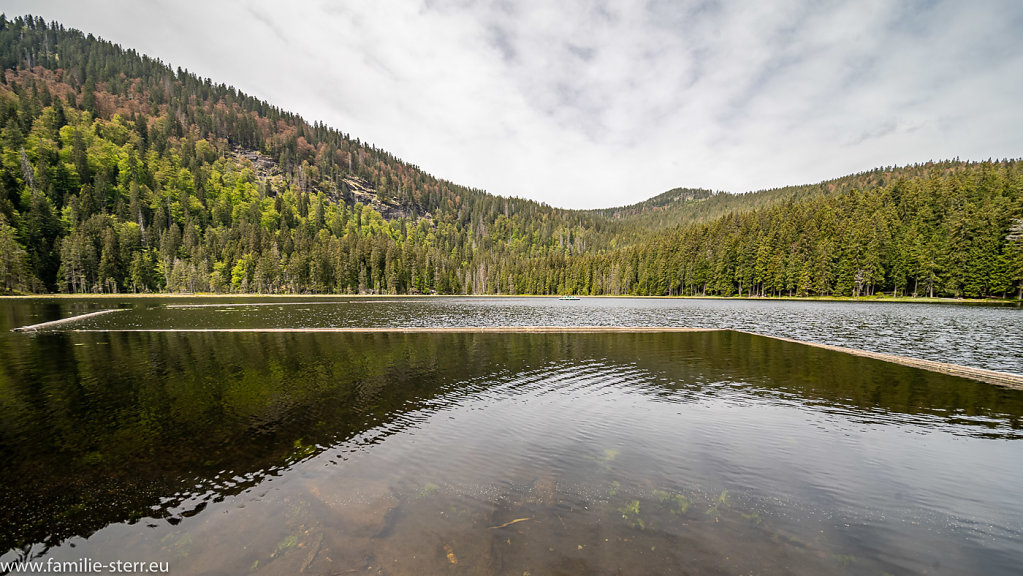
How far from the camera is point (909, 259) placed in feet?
314

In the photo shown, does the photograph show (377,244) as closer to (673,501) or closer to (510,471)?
(510,471)

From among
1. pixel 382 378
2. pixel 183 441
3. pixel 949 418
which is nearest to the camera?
pixel 183 441

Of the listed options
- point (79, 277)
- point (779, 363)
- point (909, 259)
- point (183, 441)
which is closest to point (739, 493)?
point (183, 441)

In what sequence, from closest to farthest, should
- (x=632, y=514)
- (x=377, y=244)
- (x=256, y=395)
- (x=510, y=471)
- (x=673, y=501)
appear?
1. (x=632, y=514)
2. (x=673, y=501)
3. (x=510, y=471)
4. (x=256, y=395)
5. (x=377, y=244)

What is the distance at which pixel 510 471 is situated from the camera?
9.15 meters

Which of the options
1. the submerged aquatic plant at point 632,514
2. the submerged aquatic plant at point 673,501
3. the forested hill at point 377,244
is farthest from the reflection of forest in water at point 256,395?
the forested hill at point 377,244

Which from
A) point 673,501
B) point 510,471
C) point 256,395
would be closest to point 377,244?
point 256,395

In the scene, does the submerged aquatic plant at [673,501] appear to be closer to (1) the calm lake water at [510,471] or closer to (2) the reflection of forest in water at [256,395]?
(1) the calm lake water at [510,471]

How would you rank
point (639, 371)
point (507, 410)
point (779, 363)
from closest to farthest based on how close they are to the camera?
point (507, 410)
point (639, 371)
point (779, 363)

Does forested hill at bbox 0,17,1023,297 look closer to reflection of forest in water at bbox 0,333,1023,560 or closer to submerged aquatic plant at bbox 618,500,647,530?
reflection of forest in water at bbox 0,333,1023,560

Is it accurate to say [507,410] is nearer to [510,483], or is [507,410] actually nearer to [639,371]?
[510,483]

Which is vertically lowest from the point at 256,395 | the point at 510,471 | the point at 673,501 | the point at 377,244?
the point at 256,395

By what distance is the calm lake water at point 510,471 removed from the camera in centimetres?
620

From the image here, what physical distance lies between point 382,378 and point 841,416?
18.7 meters
